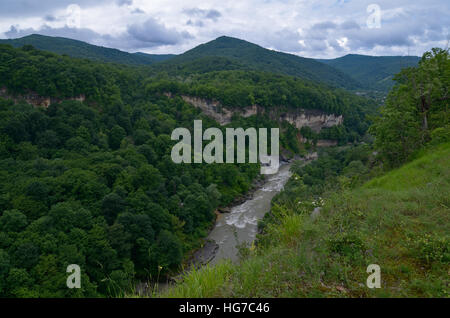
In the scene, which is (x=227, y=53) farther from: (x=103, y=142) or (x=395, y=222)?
(x=395, y=222)

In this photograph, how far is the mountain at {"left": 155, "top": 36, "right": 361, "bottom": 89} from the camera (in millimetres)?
139500

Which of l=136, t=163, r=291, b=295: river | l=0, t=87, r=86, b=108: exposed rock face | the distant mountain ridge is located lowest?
l=136, t=163, r=291, b=295: river

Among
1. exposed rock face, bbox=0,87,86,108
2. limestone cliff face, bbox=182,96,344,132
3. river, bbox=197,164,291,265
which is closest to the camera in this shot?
river, bbox=197,164,291,265

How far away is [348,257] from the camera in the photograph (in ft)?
13.6

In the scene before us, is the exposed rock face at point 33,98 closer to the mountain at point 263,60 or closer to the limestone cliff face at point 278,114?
the limestone cliff face at point 278,114

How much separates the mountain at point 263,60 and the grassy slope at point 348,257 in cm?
13069

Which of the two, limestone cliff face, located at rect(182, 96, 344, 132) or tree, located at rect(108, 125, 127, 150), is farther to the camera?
limestone cliff face, located at rect(182, 96, 344, 132)

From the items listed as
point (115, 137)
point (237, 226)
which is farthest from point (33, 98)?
point (237, 226)

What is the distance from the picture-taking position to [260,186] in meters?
40.3

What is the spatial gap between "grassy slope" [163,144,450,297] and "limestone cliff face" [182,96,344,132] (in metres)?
58.1

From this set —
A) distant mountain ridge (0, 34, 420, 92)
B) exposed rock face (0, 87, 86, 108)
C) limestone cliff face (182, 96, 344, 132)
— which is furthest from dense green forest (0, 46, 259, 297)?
distant mountain ridge (0, 34, 420, 92)

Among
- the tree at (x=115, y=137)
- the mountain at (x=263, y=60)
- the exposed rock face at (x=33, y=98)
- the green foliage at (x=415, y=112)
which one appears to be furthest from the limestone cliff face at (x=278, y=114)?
the mountain at (x=263, y=60)

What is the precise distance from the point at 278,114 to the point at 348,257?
221 ft

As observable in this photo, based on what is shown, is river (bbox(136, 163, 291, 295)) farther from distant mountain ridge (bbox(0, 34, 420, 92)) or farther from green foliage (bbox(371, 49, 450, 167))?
distant mountain ridge (bbox(0, 34, 420, 92))
